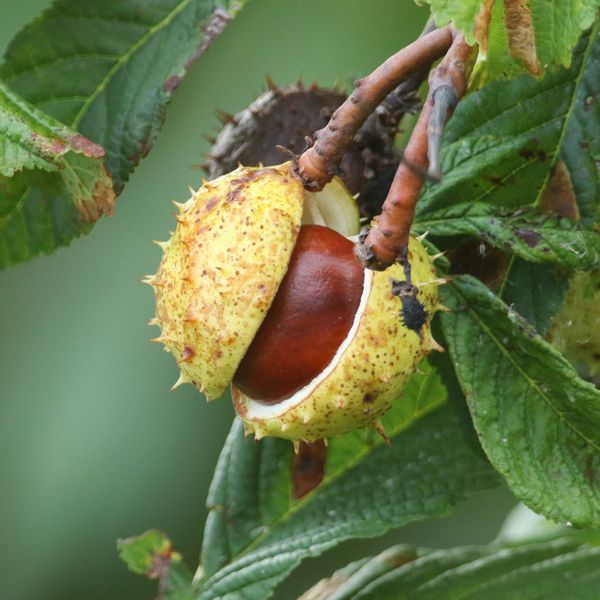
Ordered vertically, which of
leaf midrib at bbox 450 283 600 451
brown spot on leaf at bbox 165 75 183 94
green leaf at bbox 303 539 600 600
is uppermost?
brown spot on leaf at bbox 165 75 183 94

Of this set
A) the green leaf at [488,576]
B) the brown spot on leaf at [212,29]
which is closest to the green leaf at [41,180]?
the brown spot on leaf at [212,29]

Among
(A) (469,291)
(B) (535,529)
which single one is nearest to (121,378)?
(B) (535,529)

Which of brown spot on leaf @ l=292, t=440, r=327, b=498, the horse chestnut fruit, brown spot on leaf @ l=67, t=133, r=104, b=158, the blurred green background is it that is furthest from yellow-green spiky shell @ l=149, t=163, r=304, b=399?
the blurred green background

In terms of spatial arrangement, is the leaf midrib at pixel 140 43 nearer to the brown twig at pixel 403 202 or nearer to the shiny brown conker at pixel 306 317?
the shiny brown conker at pixel 306 317

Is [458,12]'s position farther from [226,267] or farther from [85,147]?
[85,147]

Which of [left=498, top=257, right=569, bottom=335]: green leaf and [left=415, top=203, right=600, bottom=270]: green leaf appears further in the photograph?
[left=498, top=257, right=569, bottom=335]: green leaf

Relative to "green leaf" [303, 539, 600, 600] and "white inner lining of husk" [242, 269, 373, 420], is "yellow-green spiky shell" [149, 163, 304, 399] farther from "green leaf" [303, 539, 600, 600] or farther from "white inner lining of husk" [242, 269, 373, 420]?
"green leaf" [303, 539, 600, 600]

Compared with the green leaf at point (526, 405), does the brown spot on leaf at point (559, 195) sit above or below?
above
